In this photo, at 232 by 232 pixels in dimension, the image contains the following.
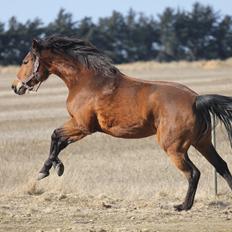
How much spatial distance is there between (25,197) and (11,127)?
1132 cm

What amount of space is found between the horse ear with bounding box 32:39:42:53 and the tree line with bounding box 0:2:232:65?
216 feet

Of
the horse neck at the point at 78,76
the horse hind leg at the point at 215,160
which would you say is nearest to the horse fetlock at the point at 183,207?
the horse hind leg at the point at 215,160

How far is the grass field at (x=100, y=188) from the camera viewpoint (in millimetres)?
8852

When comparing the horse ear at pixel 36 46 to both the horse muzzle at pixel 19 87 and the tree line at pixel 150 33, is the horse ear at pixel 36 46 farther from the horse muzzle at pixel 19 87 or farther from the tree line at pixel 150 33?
the tree line at pixel 150 33

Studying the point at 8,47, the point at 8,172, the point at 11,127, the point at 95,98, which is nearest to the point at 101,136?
the point at 11,127

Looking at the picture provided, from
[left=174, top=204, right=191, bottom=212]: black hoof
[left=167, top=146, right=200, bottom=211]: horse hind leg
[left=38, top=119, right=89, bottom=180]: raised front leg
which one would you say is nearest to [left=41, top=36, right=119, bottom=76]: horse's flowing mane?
[left=38, top=119, right=89, bottom=180]: raised front leg

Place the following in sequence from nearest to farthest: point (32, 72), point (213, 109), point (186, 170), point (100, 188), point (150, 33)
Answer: point (186, 170) → point (213, 109) → point (32, 72) → point (100, 188) → point (150, 33)

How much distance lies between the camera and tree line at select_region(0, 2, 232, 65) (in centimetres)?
7889

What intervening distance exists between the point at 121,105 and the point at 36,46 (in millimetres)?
1415

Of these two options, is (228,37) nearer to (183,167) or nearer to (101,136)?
(101,136)

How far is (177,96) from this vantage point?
9.67 m

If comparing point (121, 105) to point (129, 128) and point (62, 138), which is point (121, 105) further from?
point (62, 138)

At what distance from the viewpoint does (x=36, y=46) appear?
33.7ft

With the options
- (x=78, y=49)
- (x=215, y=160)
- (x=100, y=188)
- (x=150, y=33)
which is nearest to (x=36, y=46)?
(x=78, y=49)
